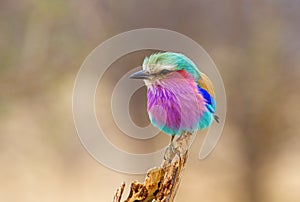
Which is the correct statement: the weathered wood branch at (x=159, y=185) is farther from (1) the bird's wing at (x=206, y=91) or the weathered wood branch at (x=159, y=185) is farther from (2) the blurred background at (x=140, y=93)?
(2) the blurred background at (x=140, y=93)

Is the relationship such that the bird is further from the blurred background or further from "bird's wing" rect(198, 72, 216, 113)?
the blurred background

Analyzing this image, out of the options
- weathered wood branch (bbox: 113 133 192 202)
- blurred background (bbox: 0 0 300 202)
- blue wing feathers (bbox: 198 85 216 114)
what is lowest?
weathered wood branch (bbox: 113 133 192 202)

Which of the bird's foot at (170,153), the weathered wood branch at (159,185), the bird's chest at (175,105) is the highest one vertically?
the bird's chest at (175,105)

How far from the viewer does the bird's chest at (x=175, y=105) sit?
636mm

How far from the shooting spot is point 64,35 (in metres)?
1.41

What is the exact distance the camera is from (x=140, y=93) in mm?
1291

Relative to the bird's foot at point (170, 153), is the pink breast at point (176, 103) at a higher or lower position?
higher

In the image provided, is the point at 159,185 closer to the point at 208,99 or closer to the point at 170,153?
the point at 170,153

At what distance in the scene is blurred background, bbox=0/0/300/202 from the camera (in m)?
1.36

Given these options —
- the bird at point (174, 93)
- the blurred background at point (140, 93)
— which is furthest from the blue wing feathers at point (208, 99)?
the blurred background at point (140, 93)

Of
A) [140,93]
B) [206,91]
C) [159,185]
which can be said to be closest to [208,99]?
[206,91]

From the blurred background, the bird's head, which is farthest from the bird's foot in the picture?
the blurred background

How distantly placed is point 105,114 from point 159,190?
0.69 metres

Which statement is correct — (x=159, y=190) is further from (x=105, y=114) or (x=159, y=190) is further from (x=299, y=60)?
(x=299, y=60)
